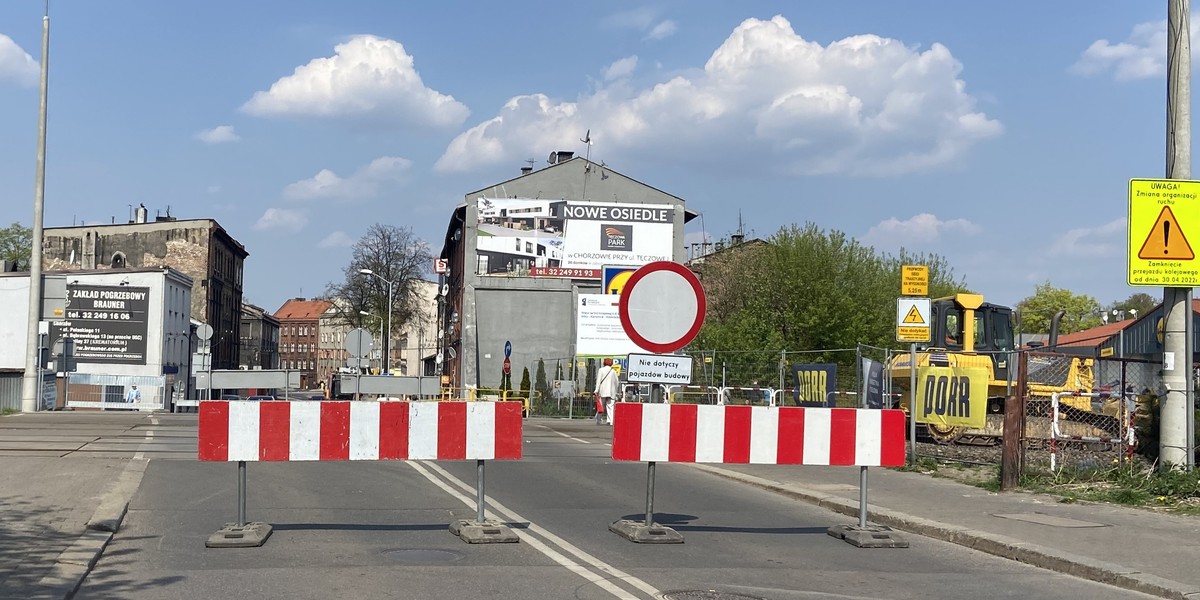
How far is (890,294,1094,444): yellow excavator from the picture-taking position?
2120 cm

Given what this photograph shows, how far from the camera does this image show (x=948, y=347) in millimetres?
25938

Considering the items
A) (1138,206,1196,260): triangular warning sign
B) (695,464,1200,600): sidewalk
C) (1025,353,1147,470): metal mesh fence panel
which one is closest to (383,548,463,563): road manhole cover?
(695,464,1200,600): sidewalk

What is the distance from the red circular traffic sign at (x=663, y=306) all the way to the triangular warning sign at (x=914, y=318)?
774 centimetres

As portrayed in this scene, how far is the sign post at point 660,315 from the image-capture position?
9.73 meters

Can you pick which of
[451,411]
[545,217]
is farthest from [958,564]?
[545,217]

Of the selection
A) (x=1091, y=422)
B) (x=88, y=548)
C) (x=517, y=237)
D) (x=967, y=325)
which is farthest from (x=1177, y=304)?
(x=517, y=237)

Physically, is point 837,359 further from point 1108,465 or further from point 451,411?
point 451,411

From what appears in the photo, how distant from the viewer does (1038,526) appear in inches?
410

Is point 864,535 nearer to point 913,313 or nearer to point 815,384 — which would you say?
point 913,313

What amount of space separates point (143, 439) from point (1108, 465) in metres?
16.1

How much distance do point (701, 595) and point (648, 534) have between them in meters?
2.24

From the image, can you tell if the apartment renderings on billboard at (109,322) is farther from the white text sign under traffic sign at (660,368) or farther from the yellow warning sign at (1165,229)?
the yellow warning sign at (1165,229)

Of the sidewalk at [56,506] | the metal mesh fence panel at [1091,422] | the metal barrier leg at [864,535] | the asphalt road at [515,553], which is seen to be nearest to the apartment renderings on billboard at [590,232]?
the sidewalk at [56,506]

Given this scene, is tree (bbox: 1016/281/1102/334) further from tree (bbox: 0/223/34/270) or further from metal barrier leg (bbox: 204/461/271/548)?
metal barrier leg (bbox: 204/461/271/548)
